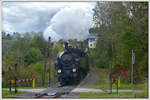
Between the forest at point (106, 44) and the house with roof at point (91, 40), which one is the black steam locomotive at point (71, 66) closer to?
the house with roof at point (91, 40)

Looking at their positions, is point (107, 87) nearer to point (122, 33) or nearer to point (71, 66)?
point (122, 33)

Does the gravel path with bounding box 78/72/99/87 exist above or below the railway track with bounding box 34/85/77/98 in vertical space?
above

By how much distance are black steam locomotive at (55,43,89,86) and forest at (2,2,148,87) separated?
4.38 feet

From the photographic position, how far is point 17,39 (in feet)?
27.5

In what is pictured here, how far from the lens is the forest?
7836mm

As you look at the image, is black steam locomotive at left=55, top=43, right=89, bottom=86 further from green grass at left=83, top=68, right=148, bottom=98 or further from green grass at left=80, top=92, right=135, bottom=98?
green grass at left=80, top=92, right=135, bottom=98

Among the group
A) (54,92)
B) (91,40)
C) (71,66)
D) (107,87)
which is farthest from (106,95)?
(71,66)

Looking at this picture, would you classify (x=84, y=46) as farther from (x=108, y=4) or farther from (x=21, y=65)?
(x=21, y=65)

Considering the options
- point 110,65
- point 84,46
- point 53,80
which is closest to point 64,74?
point 53,80

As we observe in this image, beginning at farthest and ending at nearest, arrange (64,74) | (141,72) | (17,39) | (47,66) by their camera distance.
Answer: (64,74)
(47,66)
(17,39)
(141,72)

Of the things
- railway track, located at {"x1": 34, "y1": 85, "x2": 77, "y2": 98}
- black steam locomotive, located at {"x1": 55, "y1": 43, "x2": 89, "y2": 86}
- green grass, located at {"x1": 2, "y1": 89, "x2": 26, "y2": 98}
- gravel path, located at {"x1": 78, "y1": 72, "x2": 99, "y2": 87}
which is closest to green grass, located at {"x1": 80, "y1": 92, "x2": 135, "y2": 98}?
railway track, located at {"x1": 34, "y1": 85, "x2": 77, "y2": 98}

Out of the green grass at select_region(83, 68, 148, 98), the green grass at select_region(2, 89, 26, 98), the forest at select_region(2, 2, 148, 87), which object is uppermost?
the forest at select_region(2, 2, 148, 87)

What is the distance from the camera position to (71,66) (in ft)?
36.3

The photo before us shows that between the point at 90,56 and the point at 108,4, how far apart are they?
2.30 m
